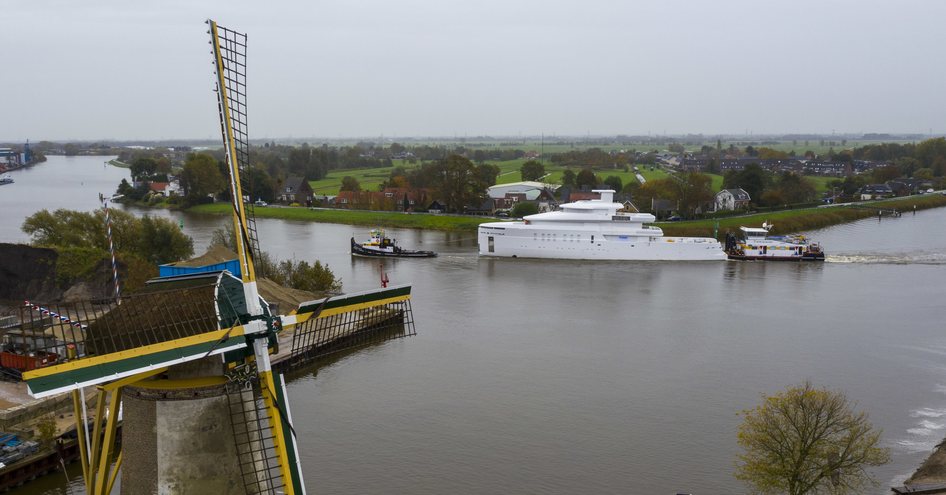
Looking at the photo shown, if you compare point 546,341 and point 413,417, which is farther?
point 546,341

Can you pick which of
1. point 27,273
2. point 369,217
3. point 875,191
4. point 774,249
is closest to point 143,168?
point 369,217

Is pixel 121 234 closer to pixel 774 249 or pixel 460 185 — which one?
pixel 460 185

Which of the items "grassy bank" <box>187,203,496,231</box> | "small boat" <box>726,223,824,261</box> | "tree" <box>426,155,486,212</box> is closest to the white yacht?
"small boat" <box>726,223,824,261</box>

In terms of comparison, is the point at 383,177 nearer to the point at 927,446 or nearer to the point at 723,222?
the point at 723,222

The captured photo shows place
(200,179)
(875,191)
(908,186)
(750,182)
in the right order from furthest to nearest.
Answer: (908,186), (875,191), (200,179), (750,182)

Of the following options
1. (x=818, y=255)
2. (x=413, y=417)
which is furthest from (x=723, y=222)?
(x=413, y=417)

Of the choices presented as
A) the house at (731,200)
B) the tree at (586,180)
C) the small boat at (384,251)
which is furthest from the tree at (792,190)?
the small boat at (384,251)

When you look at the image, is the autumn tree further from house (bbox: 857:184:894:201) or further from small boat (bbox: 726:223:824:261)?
house (bbox: 857:184:894:201)
